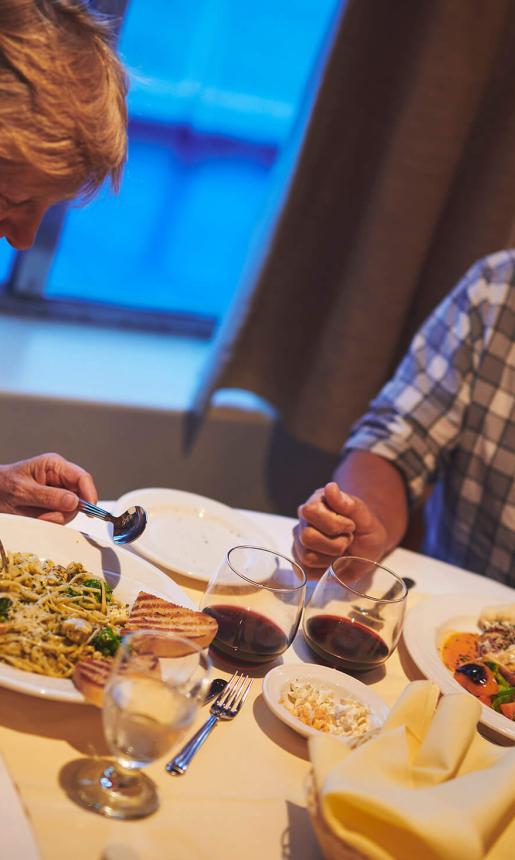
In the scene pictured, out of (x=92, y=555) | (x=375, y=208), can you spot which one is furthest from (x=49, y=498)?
(x=375, y=208)

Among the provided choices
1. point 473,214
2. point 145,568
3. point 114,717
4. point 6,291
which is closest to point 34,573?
point 145,568

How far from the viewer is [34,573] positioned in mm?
1143

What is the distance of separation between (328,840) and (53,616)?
1.37ft

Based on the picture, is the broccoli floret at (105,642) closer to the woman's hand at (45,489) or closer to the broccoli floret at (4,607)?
the broccoli floret at (4,607)

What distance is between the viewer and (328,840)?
2.65 ft

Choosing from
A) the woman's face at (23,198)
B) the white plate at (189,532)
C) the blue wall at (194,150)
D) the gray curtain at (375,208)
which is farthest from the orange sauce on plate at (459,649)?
the blue wall at (194,150)

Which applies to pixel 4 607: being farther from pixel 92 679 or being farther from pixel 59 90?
pixel 59 90

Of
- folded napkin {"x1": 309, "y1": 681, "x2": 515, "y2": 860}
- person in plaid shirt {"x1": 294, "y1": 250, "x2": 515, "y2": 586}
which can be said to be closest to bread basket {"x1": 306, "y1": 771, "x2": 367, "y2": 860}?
folded napkin {"x1": 309, "y1": 681, "x2": 515, "y2": 860}

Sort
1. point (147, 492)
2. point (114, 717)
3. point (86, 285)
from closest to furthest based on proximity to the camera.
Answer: point (114, 717), point (147, 492), point (86, 285)

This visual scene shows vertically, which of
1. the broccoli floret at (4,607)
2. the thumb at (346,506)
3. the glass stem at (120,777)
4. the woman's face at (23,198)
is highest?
the woman's face at (23,198)

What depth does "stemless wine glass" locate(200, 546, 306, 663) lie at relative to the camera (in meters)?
1.08

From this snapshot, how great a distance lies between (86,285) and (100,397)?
555 mm

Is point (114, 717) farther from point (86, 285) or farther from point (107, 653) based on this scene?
point (86, 285)

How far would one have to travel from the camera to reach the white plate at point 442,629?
118 centimetres
